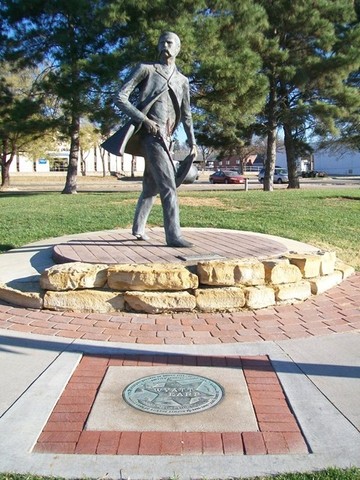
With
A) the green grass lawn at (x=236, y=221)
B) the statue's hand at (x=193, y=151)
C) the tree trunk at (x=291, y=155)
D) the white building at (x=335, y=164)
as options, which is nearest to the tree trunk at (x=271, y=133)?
the tree trunk at (x=291, y=155)

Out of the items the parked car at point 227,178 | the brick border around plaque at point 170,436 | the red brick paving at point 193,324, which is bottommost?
the brick border around plaque at point 170,436

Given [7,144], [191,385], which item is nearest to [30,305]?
[191,385]

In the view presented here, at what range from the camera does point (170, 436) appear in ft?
8.87

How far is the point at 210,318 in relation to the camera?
16.3 ft

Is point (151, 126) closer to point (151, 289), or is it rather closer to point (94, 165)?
point (151, 289)

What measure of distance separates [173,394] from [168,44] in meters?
4.02

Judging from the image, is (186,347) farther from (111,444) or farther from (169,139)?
(169,139)

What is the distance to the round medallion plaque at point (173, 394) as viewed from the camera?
120 inches

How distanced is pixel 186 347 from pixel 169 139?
288cm

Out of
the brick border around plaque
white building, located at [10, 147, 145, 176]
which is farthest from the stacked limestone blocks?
white building, located at [10, 147, 145, 176]

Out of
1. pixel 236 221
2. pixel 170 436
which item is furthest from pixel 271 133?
pixel 170 436

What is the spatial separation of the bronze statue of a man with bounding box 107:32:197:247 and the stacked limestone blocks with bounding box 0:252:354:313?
1053 mm

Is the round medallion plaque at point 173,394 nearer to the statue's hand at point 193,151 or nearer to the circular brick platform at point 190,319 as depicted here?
the circular brick platform at point 190,319

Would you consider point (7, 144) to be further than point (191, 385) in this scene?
Yes
